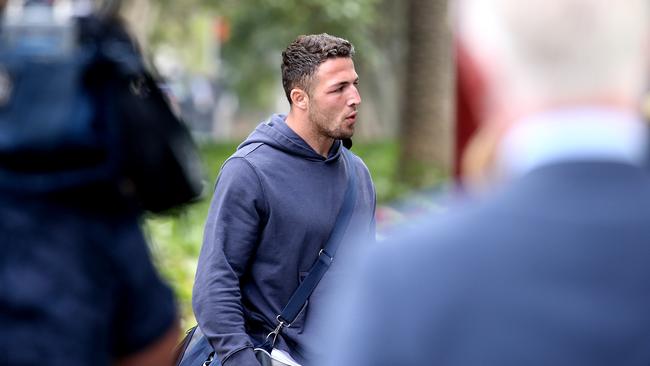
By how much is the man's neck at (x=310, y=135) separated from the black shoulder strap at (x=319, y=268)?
0.22 m

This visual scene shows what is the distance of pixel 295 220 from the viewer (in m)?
4.33

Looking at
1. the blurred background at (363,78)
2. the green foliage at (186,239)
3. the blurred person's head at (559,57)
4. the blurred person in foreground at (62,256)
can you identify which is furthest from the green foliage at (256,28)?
the blurred person's head at (559,57)

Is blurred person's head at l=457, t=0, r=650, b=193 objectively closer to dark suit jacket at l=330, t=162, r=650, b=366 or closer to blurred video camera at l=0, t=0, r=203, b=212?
dark suit jacket at l=330, t=162, r=650, b=366

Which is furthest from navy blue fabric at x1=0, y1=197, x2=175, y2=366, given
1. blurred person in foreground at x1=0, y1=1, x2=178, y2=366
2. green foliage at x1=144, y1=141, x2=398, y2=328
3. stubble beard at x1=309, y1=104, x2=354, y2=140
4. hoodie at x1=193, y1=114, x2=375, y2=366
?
stubble beard at x1=309, y1=104, x2=354, y2=140

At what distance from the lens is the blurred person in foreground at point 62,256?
2.09m

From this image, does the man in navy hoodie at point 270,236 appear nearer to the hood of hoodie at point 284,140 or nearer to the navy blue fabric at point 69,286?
the hood of hoodie at point 284,140

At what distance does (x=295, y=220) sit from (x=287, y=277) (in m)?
0.21

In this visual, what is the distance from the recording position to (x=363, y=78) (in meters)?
36.7

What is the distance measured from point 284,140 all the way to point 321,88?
29 cm

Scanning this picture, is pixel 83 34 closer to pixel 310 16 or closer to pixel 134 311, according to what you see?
pixel 134 311

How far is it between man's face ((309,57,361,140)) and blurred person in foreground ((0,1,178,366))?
254cm

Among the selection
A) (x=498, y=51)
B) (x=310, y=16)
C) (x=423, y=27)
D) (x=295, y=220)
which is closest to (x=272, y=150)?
(x=295, y=220)

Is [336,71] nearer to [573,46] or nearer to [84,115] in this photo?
[84,115]

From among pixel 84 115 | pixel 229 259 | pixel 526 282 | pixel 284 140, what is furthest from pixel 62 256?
pixel 284 140
